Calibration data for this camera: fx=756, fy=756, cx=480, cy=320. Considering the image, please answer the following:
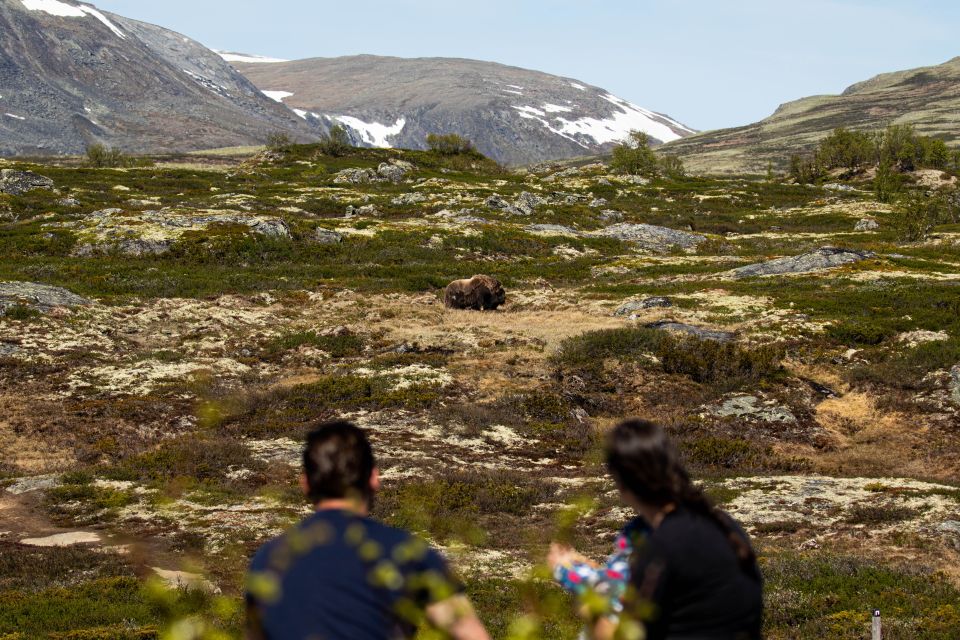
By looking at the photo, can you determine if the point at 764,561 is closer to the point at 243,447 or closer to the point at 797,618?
the point at 797,618

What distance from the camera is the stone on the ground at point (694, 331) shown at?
34219mm

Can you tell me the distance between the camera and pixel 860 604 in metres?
11.4

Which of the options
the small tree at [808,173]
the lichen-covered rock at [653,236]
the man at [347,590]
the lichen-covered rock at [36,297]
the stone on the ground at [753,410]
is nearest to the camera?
the man at [347,590]

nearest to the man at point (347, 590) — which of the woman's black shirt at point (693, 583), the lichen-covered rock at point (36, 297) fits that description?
the woman's black shirt at point (693, 583)

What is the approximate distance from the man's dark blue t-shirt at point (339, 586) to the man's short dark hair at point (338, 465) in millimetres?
315

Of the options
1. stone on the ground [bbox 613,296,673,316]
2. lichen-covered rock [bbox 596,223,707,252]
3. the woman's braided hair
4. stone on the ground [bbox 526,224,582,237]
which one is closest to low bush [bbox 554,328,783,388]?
stone on the ground [bbox 613,296,673,316]

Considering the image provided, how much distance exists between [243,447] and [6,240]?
44.4 meters

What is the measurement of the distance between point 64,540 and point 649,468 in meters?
15.4

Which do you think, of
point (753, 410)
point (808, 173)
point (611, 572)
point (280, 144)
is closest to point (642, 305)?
point (753, 410)

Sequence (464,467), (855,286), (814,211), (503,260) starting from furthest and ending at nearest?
(814,211)
(503,260)
(855,286)
(464,467)

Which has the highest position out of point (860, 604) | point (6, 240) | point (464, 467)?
point (6, 240)

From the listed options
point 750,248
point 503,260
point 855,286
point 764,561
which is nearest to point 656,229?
point 750,248

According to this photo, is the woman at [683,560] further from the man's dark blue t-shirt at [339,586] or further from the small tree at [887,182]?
the small tree at [887,182]

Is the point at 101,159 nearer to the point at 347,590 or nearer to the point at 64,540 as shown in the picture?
the point at 64,540
